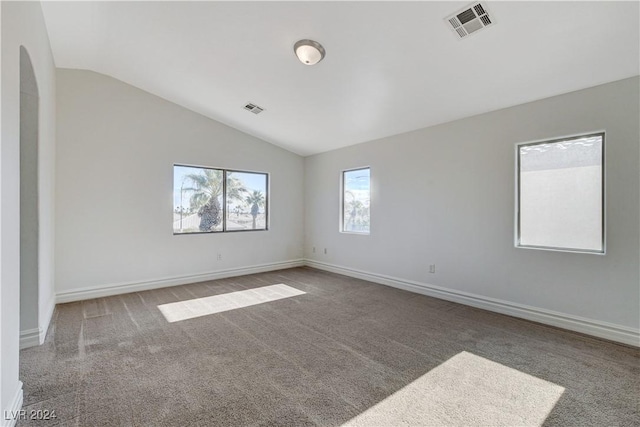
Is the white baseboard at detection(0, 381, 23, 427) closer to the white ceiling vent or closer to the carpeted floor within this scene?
the carpeted floor

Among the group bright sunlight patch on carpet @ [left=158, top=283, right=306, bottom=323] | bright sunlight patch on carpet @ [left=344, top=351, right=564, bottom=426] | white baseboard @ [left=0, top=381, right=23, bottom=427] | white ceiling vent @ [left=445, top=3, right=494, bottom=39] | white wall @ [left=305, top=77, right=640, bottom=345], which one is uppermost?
white ceiling vent @ [left=445, top=3, right=494, bottom=39]

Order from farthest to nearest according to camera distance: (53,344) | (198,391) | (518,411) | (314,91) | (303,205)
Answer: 1. (303,205)
2. (314,91)
3. (53,344)
4. (198,391)
5. (518,411)

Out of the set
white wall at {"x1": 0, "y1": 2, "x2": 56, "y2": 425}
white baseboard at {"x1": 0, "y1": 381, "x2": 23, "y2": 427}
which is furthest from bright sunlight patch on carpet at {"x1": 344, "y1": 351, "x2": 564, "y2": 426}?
white wall at {"x1": 0, "y1": 2, "x2": 56, "y2": 425}

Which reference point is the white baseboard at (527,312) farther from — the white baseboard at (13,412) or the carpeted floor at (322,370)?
the white baseboard at (13,412)

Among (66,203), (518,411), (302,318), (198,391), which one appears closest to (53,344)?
(198,391)

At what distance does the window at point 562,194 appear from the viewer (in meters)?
2.96

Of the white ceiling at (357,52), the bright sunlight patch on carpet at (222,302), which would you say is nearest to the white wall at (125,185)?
the white ceiling at (357,52)

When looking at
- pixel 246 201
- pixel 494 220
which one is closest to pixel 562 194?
pixel 494 220

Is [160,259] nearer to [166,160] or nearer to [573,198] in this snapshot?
[166,160]

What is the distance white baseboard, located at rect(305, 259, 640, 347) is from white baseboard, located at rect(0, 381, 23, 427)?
422cm

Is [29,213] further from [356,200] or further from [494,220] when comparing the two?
[494,220]

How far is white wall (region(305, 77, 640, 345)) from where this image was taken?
9.12ft

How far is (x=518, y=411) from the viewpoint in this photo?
181 cm

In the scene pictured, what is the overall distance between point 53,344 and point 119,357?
2.60ft
